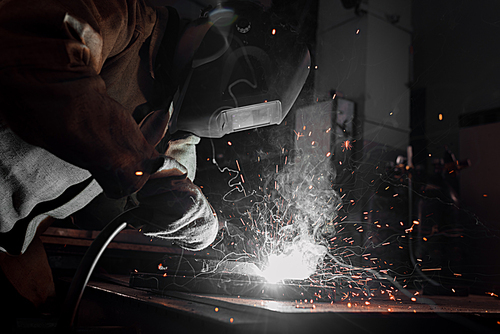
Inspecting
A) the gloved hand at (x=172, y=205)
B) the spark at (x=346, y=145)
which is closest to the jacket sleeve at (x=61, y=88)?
the gloved hand at (x=172, y=205)

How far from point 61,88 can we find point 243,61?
603mm

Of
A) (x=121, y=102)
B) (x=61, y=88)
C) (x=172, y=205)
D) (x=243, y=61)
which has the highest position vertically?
(x=243, y=61)

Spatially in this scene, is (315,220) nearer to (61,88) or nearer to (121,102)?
(121,102)

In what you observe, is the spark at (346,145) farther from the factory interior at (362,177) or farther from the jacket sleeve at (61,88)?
the jacket sleeve at (61,88)

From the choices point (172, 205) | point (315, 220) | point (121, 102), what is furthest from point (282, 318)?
point (315, 220)

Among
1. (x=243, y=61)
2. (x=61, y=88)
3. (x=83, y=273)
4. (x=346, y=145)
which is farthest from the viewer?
(x=346, y=145)

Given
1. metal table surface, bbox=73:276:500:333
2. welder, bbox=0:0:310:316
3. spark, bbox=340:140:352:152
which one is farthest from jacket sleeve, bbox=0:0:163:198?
spark, bbox=340:140:352:152

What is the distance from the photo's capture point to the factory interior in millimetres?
1334

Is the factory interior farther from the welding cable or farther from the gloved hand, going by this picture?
the welding cable

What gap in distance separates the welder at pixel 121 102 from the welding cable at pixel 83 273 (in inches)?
3.4

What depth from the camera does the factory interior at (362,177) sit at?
1334mm

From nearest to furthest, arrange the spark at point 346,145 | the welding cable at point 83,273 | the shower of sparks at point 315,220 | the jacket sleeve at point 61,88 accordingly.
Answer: the jacket sleeve at point 61,88
the welding cable at point 83,273
the shower of sparks at point 315,220
the spark at point 346,145

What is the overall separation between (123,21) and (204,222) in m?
0.59

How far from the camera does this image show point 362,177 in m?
1.90
